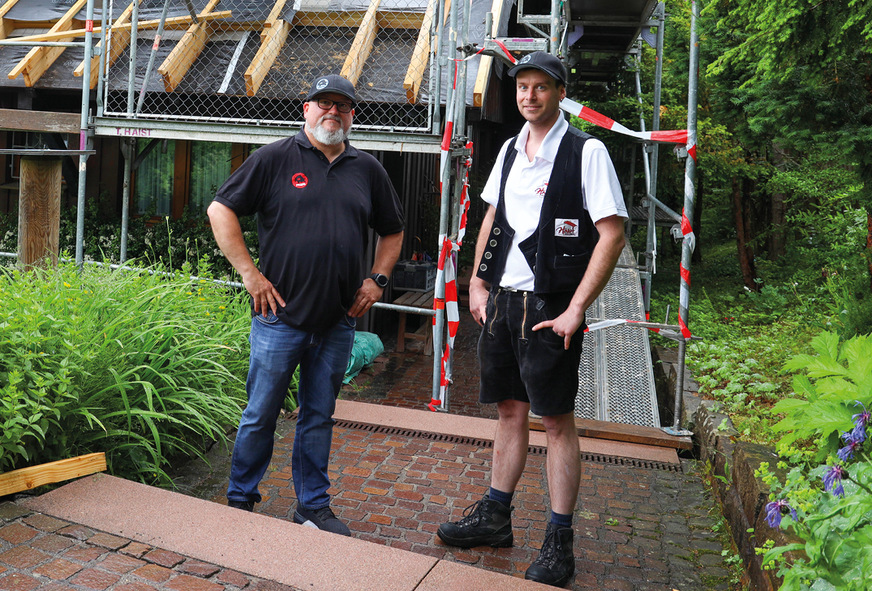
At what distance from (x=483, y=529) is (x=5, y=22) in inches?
364

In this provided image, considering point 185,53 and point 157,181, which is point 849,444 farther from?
point 157,181

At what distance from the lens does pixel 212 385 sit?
502cm

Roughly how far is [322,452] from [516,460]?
0.89m

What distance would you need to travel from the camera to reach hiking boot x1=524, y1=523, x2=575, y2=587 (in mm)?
3311

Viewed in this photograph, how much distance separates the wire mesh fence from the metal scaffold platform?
2621 millimetres

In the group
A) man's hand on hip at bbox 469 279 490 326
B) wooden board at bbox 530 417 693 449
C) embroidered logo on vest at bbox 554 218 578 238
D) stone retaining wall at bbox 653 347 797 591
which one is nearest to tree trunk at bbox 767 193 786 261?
stone retaining wall at bbox 653 347 797 591

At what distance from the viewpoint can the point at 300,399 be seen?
385 cm

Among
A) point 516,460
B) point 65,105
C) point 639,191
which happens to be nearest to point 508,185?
point 516,460

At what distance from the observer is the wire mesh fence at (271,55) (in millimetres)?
8359

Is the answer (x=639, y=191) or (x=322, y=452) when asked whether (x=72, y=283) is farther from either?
(x=639, y=191)

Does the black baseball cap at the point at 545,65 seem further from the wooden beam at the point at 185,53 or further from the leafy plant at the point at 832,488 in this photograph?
the wooden beam at the point at 185,53

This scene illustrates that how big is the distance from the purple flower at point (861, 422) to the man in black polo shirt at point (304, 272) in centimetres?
212

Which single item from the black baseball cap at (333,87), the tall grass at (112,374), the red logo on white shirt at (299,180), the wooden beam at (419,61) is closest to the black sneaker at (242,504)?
the tall grass at (112,374)

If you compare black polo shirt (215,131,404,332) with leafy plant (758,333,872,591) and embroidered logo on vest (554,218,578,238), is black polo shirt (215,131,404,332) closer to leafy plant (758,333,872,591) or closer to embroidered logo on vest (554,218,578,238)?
embroidered logo on vest (554,218,578,238)
